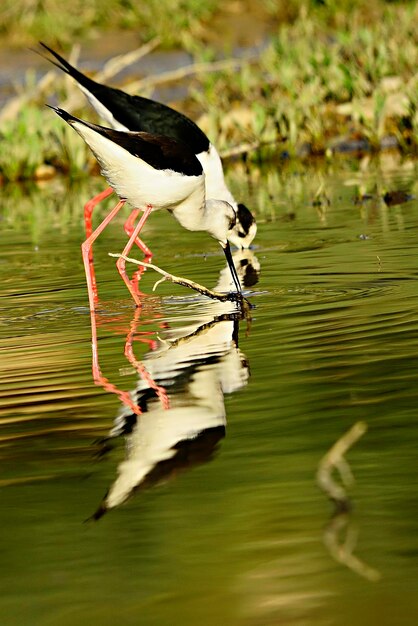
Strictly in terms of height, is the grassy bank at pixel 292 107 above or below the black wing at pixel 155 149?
below

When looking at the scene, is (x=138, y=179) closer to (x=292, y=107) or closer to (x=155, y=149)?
(x=155, y=149)

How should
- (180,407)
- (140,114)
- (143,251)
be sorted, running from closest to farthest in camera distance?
(180,407)
(143,251)
(140,114)

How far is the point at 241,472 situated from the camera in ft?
9.49

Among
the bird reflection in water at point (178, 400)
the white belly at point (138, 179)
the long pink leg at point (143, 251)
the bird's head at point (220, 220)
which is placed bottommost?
the long pink leg at point (143, 251)

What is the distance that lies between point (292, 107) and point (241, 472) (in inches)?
393

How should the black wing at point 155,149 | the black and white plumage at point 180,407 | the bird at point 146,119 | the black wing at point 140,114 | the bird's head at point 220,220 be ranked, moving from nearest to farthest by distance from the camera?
the black and white plumage at point 180,407, the black wing at point 155,149, the bird's head at point 220,220, the bird at point 146,119, the black wing at point 140,114

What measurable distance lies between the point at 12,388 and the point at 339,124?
986 cm

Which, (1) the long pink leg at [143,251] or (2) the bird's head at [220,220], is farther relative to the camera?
(2) the bird's head at [220,220]

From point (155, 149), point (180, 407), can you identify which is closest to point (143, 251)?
point (155, 149)

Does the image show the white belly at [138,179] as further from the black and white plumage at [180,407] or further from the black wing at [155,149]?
the black and white plumage at [180,407]

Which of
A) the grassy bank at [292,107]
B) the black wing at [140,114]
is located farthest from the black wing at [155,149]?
the grassy bank at [292,107]

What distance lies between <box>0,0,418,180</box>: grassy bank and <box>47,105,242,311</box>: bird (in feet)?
17.8

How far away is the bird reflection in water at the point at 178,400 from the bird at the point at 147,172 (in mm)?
688

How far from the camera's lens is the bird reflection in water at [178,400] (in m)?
2.98
